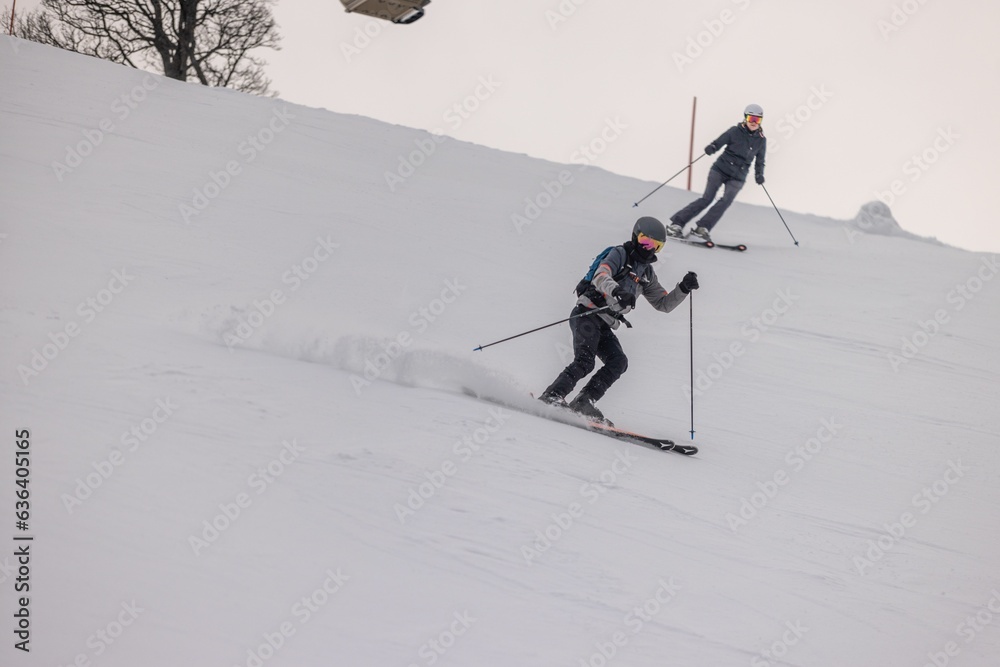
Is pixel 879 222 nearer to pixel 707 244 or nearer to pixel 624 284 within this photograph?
pixel 707 244

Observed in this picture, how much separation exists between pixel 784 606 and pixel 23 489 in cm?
333

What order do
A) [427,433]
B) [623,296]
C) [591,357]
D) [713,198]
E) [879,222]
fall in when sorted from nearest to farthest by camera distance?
1. [427,433]
2. [623,296]
3. [591,357]
4. [713,198]
5. [879,222]

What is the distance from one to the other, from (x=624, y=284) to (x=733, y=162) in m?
5.42

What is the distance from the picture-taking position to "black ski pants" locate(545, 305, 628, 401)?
Result: 6.81m

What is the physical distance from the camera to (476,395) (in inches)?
263

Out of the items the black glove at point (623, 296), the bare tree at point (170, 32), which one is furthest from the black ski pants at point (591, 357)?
the bare tree at point (170, 32)

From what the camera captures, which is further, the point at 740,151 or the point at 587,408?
the point at 740,151

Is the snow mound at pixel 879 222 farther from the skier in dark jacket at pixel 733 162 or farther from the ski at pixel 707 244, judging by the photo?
the skier in dark jacket at pixel 733 162

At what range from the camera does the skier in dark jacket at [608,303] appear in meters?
6.72

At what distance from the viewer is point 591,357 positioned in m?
6.89

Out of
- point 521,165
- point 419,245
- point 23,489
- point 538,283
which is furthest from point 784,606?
point 521,165

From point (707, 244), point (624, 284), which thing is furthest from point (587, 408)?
point (707, 244)

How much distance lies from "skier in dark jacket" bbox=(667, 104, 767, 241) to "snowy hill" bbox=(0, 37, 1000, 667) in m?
0.51

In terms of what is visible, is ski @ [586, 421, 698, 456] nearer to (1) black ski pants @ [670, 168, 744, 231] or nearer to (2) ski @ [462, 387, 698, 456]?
(2) ski @ [462, 387, 698, 456]
